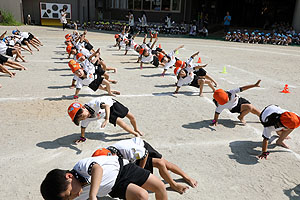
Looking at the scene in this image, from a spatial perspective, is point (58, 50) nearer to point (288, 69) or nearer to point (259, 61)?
point (259, 61)

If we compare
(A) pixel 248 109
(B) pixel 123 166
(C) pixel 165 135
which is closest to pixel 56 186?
(B) pixel 123 166

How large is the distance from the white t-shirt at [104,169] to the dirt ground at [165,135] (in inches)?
44.3

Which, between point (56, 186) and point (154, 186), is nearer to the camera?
point (56, 186)

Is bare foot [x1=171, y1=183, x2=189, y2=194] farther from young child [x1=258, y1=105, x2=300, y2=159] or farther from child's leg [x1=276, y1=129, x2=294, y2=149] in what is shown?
child's leg [x1=276, y1=129, x2=294, y2=149]

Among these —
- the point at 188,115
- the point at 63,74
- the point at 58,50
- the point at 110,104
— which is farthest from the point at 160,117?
the point at 58,50

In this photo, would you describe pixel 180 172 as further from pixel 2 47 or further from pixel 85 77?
pixel 2 47

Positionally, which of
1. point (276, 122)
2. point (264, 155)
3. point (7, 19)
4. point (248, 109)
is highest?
point (7, 19)

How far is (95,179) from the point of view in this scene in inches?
107

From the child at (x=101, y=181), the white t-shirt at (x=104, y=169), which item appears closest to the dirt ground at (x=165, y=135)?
the child at (x=101, y=181)

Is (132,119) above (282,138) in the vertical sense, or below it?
above

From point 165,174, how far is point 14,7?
92.5ft

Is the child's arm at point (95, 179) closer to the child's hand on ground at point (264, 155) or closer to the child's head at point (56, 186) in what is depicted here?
the child's head at point (56, 186)

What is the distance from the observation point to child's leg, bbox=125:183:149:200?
2908 mm

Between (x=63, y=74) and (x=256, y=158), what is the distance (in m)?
8.19
